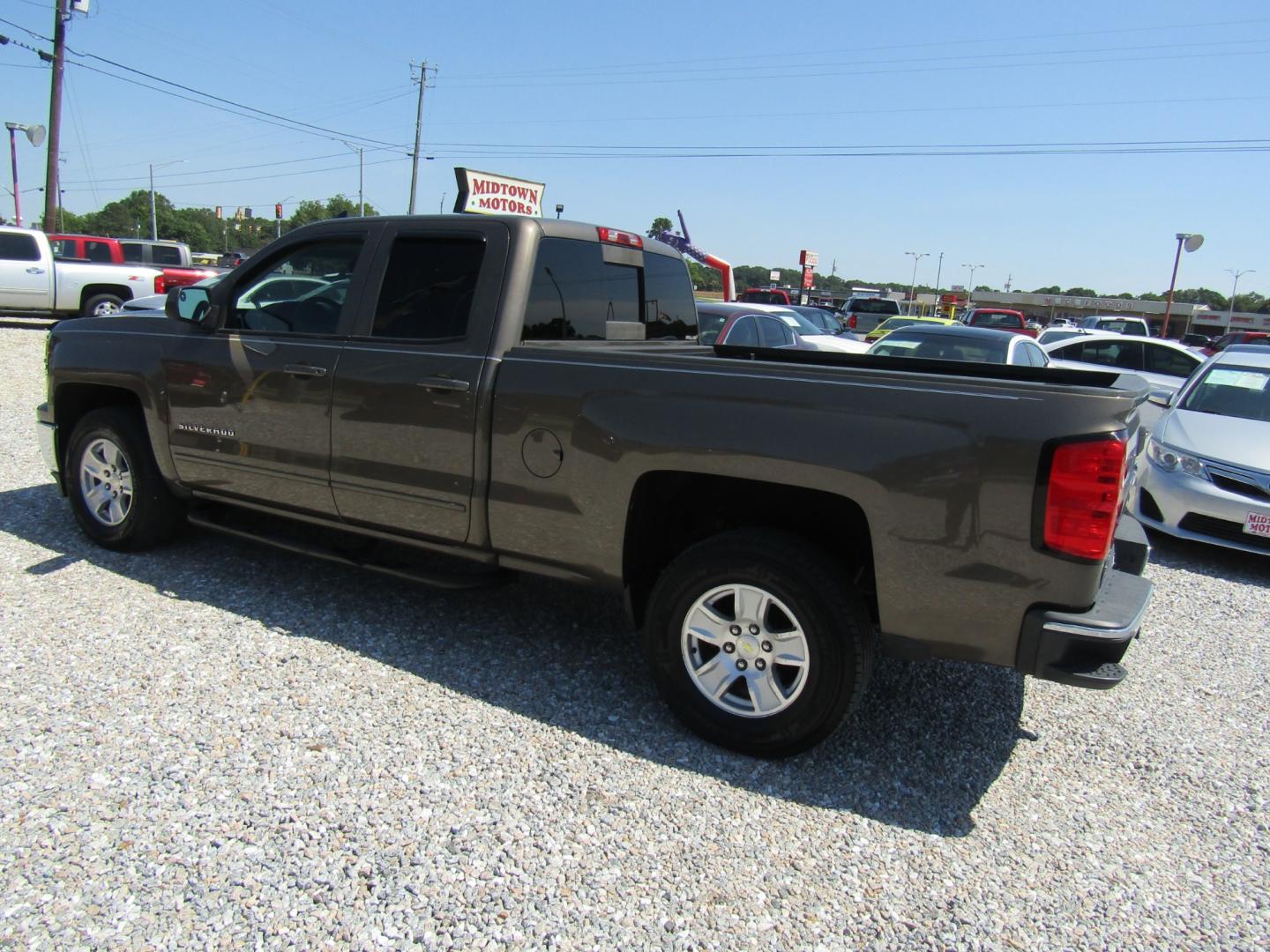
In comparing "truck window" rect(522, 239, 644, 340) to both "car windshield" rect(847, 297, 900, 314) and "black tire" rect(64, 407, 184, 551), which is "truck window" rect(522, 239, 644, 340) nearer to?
"black tire" rect(64, 407, 184, 551)

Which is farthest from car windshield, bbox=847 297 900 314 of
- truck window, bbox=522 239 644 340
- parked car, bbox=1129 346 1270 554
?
truck window, bbox=522 239 644 340

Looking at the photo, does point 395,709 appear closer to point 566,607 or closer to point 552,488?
point 552,488

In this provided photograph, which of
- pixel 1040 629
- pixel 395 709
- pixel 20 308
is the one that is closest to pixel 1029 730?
pixel 1040 629

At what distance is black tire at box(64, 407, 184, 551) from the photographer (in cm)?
472

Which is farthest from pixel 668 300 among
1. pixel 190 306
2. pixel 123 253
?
pixel 123 253

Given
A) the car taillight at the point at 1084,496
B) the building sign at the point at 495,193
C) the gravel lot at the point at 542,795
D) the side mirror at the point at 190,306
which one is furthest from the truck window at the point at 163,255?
the car taillight at the point at 1084,496

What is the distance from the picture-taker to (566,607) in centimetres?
454

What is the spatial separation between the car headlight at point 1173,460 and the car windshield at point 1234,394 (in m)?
0.96

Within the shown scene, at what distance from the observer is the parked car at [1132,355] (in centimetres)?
1155

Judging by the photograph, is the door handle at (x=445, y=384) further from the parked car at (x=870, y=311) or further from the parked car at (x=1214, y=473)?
the parked car at (x=870, y=311)

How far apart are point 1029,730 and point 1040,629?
1106mm

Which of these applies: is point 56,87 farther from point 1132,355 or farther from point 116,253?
point 1132,355

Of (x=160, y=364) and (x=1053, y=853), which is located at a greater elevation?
(x=160, y=364)

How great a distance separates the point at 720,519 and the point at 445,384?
4.14 ft
